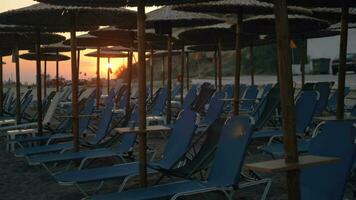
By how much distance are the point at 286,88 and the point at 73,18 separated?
500 centimetres

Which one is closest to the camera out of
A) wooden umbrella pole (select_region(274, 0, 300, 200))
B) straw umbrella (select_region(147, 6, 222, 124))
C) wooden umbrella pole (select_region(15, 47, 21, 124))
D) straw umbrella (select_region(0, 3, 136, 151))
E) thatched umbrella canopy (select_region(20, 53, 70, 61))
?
wooden umbrella pole (select_region(274, 0, 300, 200))

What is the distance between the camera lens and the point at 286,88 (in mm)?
2576

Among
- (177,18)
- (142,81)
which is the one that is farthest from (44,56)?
(142,81)

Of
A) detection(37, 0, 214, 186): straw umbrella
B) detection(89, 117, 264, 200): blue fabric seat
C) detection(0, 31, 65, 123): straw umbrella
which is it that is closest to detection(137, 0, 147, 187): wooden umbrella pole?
detection(37, 0, 214, 186): straw umbrella

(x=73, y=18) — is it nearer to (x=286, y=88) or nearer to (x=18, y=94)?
(x=18, y=94)

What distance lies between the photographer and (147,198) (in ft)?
12.7

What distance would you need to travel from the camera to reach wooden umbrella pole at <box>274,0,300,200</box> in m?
2.54

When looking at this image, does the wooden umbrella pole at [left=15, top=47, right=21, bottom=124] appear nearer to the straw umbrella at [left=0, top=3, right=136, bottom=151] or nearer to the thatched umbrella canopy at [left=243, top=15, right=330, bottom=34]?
the straw umbrella at [left=0, top=3, right=136, bottom=151]

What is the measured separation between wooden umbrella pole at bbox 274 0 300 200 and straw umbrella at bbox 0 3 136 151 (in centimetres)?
397

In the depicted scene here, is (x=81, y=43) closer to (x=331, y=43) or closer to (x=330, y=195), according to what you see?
(x=330, y=195)

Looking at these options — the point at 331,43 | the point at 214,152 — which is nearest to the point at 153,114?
the point at 214,152

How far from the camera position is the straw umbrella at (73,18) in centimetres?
643

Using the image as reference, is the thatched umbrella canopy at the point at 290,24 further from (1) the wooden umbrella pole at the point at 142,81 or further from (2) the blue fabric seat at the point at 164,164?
(1) the wooden umbrella pole at the point at 142,81

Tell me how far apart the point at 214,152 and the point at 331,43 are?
127 feet
